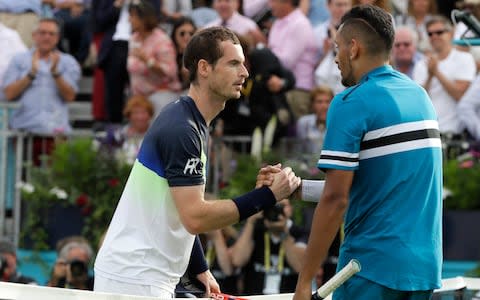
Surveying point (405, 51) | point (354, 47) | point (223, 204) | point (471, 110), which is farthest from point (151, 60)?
point (354, 47)

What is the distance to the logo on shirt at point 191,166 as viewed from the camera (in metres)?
6.28

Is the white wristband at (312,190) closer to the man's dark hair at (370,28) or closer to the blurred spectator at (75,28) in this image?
the man's dark hair at (370,28)

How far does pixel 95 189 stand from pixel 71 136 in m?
0.69

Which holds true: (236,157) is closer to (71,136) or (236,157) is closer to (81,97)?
(71,136)

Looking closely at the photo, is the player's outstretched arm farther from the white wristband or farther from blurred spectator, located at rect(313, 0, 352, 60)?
blurred spectator, located at rect(313, 0, 352, 60)

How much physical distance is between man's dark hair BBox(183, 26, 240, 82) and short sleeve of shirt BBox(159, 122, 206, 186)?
1.24 ft

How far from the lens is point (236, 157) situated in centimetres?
1277

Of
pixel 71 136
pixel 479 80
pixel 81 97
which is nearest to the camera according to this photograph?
pixel 479 80

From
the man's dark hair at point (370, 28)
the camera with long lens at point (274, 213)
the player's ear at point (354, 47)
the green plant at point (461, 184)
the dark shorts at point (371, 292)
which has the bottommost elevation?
the camera with long lens at point (274, 213)

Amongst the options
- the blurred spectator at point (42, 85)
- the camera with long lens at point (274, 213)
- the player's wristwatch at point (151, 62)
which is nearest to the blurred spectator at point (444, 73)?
the camera with long lens at point (274, 213)

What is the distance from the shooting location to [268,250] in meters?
11.5

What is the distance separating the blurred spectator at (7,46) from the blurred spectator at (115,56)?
88 centimetres

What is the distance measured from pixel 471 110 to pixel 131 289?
21.9 ft

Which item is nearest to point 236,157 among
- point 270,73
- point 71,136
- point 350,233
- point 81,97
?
point 270,73
